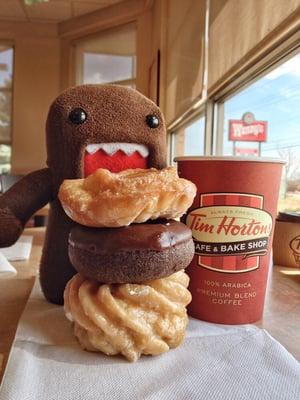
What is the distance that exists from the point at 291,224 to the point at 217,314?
318mm

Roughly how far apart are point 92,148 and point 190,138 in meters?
2.26

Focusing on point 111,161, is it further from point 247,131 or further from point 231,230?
point 247,131

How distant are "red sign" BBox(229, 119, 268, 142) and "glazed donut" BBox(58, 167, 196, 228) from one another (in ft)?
3.82

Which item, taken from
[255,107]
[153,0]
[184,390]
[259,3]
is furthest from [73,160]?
[153,0]

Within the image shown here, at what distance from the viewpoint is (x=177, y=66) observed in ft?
8.20

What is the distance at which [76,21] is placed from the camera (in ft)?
12.6

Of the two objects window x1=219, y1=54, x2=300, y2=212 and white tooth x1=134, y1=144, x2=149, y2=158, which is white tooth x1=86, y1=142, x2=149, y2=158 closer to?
Result: white tooth x1=134, y1=144, x2=149, y2=158

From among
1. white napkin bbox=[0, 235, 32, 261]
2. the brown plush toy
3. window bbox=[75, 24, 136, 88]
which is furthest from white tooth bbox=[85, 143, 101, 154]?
window bbox=[75, 24, 136, 88]

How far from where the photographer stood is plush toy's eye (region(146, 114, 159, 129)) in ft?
1.28

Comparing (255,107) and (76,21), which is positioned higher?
(76,21)

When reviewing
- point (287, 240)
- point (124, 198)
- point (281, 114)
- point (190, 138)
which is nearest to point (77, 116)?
point (124, 198)

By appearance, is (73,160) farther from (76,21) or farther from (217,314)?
(76,21)

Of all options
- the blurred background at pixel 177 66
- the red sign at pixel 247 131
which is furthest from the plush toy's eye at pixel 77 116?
the red sign at pixel 247 131

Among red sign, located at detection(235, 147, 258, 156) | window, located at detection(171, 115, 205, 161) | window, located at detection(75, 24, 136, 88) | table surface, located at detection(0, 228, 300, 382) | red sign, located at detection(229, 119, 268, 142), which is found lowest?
table surface, located at detection(0, 228, 300, 382)
